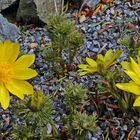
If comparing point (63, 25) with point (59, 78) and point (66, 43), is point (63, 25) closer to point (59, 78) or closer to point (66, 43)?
point (66, 43)

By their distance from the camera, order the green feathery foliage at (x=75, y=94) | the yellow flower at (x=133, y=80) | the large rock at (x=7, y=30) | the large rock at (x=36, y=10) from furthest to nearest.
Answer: the large rock at (x=36, y=10), the large rock at (x=7, y=30), the green feathery foliage at (x=75, y=94), the yellow flower at (x=133, y=80)

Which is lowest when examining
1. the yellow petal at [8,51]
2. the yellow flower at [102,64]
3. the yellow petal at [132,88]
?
the yellow petal at [132,88]

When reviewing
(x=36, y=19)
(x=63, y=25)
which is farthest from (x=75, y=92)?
(x=36, y=19)

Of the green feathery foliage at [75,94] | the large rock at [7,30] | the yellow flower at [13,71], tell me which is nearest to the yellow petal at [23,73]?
the yellow flower at [13,71]

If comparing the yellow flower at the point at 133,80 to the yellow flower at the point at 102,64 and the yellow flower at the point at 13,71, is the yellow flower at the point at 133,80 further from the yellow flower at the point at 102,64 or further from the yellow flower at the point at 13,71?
the yellow flower at the point at 13,71

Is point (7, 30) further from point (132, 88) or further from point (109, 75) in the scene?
point (132, 88)

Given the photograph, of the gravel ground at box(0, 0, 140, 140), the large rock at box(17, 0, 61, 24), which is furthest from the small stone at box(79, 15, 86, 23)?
the large rock at box(17, 0, 61, 24)

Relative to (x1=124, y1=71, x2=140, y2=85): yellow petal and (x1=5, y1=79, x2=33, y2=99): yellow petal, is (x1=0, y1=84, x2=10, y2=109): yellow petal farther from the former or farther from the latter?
(x1=124, y1=71, x2=140, y2=85): yellow petal
